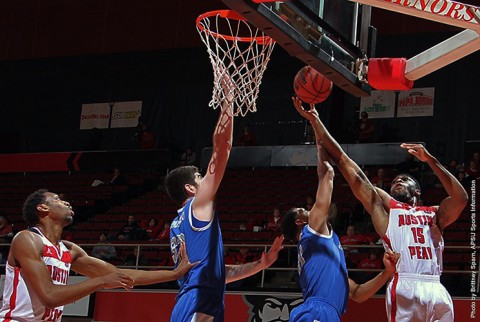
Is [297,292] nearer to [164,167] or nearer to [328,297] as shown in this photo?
[328,297]

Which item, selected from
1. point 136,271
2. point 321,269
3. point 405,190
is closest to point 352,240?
point 405,190

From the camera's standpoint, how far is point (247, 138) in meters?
17.3

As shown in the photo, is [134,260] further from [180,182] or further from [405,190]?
[180,182]

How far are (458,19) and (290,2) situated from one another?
107 cm

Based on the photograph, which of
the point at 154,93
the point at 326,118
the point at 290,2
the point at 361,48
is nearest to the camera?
the point at 290,2

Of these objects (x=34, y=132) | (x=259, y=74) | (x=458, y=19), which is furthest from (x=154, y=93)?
(x=458, y=19)

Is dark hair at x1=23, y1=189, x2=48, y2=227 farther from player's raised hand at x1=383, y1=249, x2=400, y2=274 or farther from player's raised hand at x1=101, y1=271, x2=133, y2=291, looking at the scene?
player's raised hand at x1=383, y1=249, x2=400, y2=274

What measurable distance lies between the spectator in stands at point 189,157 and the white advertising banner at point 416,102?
4751mm

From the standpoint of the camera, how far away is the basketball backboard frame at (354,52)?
4691 millimetres

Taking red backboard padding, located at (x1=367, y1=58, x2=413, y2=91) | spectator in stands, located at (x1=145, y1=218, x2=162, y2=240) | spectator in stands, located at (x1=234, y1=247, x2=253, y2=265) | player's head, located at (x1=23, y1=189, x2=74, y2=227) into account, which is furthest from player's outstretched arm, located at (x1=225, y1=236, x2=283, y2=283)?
spectator in stands, located at (x1=145, y1=218, x2=162, y2=240)

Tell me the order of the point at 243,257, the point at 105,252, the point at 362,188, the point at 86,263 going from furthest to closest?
the point at 105,252 < the point at 243,257 < the point at 362,188 < the point at 86,263

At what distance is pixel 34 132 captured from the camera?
21531mm

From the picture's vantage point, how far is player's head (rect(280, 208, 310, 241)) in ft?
18.5

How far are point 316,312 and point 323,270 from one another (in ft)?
0.95
